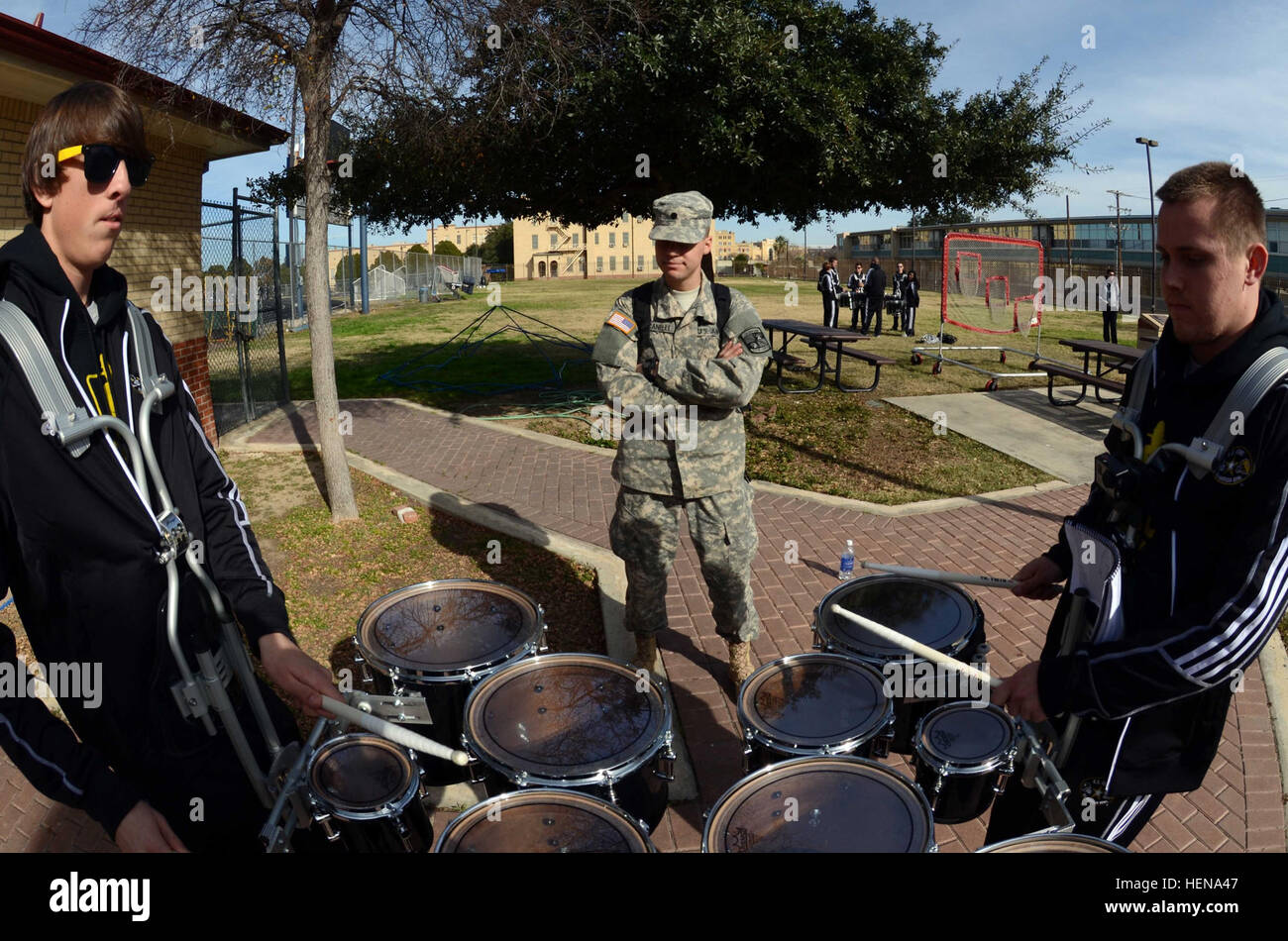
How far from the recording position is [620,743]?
220 cm

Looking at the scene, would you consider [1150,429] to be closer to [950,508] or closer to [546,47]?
[950,508]

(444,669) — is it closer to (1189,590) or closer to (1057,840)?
(1057,840)

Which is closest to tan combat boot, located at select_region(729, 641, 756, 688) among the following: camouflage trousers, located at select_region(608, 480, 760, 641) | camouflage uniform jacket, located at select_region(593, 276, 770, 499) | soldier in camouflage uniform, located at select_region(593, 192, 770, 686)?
camouflage trousers, located at select_region(608, 480, 760, 641)

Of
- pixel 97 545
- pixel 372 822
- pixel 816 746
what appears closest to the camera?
pixel 97 545

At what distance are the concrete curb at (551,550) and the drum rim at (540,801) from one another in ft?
1.70

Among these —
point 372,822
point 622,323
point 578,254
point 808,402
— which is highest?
point 578,254

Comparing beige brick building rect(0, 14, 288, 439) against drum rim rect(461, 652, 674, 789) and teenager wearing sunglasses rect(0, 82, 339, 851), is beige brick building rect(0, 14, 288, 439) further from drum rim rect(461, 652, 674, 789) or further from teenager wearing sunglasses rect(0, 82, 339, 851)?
drum rim rect(461, 652, 674, 789)

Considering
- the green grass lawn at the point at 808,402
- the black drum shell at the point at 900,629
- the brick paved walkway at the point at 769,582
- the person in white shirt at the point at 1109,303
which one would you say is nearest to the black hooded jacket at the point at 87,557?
the black drum shell at the point at 900,629

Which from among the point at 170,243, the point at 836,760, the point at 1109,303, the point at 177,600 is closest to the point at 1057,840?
the point at 836,760

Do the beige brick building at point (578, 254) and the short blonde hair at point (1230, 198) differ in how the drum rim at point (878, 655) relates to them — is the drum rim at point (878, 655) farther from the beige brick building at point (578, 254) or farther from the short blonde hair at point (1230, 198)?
the beige brick building at point (578, 254)

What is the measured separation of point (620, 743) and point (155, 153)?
803cm

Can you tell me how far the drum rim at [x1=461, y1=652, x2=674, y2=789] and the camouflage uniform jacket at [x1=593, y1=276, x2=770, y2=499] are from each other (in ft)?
4.71

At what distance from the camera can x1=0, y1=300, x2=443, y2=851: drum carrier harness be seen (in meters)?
1.58
